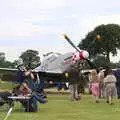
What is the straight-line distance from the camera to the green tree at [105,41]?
93.4 metres

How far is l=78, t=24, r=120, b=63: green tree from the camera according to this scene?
93438 mm

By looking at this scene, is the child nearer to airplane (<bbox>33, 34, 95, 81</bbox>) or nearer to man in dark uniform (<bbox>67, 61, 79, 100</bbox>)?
man in dark uniform (<bbox>67, 61, 79, 100</bbox>)

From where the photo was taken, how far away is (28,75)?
1906cm

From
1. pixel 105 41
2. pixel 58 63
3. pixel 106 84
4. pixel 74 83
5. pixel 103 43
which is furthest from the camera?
pixel 105 41

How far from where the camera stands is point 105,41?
98750 millimetres

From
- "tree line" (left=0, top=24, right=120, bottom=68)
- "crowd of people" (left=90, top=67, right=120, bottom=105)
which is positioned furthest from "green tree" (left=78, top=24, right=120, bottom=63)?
"crowd of people" (left=90, top=67, right=120, bottom=105)

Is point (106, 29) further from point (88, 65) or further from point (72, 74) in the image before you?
point (72, 74)

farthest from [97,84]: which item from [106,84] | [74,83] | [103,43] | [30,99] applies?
[103,43]

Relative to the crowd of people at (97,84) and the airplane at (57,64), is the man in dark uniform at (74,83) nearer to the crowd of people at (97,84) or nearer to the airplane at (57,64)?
the crowd of people at (97,84)

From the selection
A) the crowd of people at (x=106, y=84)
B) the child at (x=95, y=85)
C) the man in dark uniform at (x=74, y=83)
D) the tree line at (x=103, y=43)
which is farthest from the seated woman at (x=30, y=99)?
the tree line at (x=103, y=43)

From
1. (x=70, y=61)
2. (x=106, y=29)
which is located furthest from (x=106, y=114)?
(x=106, y=29)

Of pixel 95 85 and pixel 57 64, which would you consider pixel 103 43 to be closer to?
pixel 57 64

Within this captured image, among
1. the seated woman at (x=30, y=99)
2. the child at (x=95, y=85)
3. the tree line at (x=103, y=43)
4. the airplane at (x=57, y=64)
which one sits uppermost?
the tree line at (x=103, y=43)

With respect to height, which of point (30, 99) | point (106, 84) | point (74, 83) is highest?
point (74, 83)
